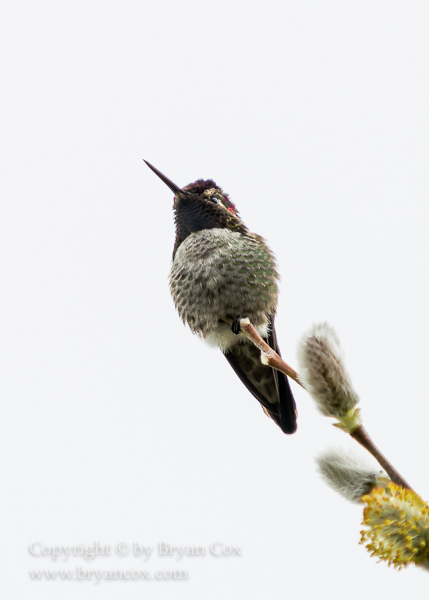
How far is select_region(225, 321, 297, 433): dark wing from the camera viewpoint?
4242 millimetres

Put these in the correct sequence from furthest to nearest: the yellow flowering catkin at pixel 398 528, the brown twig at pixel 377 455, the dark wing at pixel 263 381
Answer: the dark wing at pixel 263 381, the brown twig at pixel 377 455, the yellow flowering catkin at pixel 398 528

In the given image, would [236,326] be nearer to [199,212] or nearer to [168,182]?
[199,212]

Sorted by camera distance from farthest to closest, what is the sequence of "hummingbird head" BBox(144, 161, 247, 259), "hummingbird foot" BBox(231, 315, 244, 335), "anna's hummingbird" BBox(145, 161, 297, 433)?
"hummingbird head" BBox(144, 161, 247, 259), "anna's hummingbird" BBox(145, 161, 297, 433), "hummingbird foot" BBox(231, 315, 244, 335)

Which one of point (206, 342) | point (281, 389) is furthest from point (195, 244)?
point (281, 389)

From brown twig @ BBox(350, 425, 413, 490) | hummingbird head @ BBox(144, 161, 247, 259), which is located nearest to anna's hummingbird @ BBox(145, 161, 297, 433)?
hummingbird head @ BBox(144, 161, 247, 259)

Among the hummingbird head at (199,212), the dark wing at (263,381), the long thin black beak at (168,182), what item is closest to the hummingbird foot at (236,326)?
the dark wing at (263,381)

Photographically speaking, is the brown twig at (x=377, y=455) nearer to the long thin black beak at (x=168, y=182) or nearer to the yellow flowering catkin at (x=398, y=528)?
the yellow flowering catkin at (x=398, y=528)

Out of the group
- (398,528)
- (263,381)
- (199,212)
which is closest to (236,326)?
(263,381)

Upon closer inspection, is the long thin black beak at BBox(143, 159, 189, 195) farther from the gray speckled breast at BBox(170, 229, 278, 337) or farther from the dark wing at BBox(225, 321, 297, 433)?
the dark wing at BBox(225, 321, 297, 433)

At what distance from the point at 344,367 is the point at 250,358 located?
10.4ft

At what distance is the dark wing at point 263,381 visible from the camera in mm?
4242

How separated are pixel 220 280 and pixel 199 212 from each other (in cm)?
82

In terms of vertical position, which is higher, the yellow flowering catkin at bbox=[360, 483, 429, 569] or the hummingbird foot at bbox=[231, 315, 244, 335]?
the hummingbird foot at bbox=[231, 315, 244, 335]

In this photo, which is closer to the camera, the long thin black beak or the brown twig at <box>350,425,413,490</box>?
the brown twig at <box>350,425,413,490</box>
